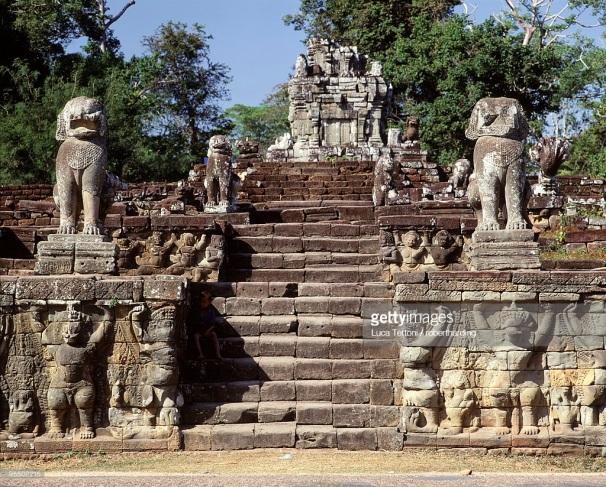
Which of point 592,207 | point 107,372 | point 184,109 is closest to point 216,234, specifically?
point 107,372

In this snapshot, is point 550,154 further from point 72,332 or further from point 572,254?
point 72,332

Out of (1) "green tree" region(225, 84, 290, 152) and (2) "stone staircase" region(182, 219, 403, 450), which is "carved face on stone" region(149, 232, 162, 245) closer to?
(2) "stone staircase" region(182, 219, 403, 450)

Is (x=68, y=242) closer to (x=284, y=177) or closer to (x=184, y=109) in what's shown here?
(x=284, y=177)

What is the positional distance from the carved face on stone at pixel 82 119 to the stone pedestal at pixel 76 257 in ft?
3.15

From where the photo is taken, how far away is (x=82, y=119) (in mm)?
7594

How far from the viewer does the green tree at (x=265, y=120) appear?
36.8 m

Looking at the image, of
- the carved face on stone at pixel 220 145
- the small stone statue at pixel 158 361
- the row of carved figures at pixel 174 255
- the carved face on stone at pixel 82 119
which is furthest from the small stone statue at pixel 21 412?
the carved face on stone at pixel 220 145

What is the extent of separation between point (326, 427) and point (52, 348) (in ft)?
7.58

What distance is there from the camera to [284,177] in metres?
16.3

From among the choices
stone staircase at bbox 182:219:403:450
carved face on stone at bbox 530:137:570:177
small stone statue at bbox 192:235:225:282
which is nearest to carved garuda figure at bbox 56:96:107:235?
stone staircase at bbox 182:219:403:450

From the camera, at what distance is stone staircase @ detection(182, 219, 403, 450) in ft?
22.4

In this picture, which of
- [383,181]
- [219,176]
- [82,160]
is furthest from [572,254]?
[82,160]

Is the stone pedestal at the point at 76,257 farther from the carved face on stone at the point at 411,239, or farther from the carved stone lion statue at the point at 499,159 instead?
the carved face on stone at the point at 411,239

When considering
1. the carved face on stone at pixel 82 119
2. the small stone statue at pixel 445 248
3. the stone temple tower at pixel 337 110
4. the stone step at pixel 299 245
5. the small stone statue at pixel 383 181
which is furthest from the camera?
the stone temple tower at pixel 337 110
